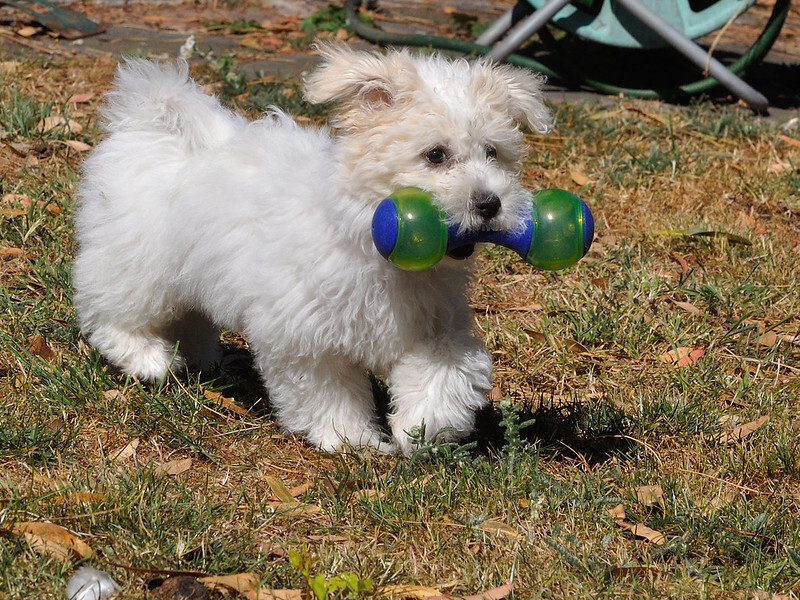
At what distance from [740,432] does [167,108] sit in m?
2.49

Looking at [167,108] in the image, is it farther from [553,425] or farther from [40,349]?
[553,425]

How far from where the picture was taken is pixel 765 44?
23.5ft

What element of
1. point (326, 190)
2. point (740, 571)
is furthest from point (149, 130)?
point (740, 571)

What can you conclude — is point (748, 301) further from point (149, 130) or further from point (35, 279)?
point (35, 279)

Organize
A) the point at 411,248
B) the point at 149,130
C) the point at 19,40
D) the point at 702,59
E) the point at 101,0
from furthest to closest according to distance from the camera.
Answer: the point at 101,0 < the point at 19,40 < the point at 702,59 < the point at 149,130 < the point at 411,248

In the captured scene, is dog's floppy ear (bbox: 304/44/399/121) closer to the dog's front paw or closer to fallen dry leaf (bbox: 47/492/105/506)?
the dog's front paw

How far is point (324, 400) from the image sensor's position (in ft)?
11.8

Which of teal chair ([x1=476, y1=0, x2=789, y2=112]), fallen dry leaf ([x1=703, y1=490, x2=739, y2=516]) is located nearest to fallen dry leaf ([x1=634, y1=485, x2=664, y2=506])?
fallen dry leaf ([x1=703, y1=490, x2=739, y2=516])

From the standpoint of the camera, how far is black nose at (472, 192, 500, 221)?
9.95 ft

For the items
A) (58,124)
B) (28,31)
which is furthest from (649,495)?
(28,31)

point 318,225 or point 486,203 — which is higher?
point 486,203

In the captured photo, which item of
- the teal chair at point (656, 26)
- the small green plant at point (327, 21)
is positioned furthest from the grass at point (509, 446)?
the small green plant at point (327, 21)

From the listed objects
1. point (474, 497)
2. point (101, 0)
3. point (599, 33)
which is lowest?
point (101, 0)

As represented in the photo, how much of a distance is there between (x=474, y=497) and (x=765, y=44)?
516cm
